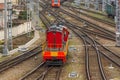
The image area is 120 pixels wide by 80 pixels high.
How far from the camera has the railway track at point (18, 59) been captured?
27562mm

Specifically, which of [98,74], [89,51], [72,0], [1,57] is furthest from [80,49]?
[72,0]

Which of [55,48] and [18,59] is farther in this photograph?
[18,59]

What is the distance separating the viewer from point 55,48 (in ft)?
90.2

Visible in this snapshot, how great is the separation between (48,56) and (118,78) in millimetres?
5441

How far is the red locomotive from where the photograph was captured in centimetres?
2691

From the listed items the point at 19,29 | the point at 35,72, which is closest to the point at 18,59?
the point at 35,72

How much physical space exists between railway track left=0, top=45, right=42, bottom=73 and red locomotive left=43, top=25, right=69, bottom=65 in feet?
8.55

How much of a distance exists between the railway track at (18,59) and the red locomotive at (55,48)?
103 inches

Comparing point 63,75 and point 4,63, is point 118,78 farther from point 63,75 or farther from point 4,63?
point 4,63

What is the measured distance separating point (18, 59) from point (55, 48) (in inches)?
163

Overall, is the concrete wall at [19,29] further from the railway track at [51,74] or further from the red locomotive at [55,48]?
the railway track at [51,74]

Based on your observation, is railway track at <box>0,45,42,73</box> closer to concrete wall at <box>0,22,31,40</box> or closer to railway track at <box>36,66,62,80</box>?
railway track at <box>36,66,62,80</box>

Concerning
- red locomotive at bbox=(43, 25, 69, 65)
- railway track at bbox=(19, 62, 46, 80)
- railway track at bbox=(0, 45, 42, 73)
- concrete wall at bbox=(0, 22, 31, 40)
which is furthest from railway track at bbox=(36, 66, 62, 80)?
concrete wall at bbox=(0, 22, 31, 40)

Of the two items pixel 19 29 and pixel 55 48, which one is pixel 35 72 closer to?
pixel 55 48
